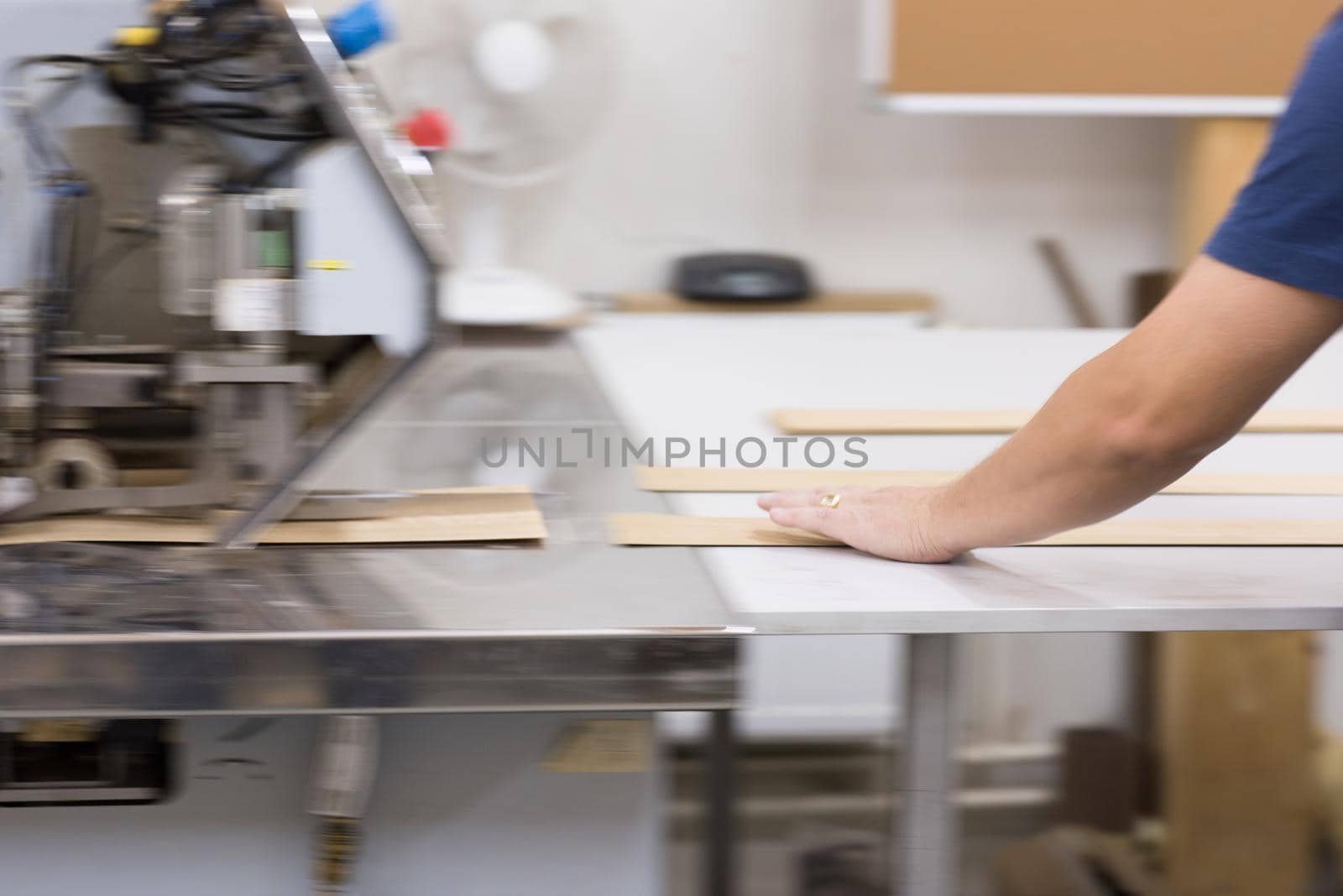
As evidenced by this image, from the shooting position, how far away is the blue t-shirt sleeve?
71cm

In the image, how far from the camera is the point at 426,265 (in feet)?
2.94

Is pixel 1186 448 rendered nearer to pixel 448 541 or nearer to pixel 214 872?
pixel 448 541

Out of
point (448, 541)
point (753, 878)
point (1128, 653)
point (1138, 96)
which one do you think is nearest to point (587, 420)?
point (448, 541)

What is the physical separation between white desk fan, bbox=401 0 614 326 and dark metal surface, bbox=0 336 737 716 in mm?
1121

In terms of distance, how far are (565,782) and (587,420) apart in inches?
22.5

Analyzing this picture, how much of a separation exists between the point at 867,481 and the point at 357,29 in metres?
0.57

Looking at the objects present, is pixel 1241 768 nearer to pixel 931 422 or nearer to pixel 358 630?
pixel 931 422

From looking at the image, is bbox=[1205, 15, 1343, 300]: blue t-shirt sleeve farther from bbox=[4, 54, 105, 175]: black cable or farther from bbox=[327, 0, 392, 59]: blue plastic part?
bbox=[4, 54, 105, 175]: black cable

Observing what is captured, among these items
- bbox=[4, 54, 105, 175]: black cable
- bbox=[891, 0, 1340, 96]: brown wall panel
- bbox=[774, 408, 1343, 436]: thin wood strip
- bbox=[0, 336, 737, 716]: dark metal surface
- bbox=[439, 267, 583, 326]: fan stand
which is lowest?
bbox=[0, 336, 737, 716]: dark metal surface

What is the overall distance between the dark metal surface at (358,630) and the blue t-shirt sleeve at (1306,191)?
1.26 ft

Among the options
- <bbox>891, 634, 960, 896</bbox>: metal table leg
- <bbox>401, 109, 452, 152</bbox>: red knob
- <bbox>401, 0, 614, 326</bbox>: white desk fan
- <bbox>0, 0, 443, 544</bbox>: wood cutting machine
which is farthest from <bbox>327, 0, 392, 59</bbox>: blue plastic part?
<bbox>401, 0, 614, 326</bbox>: white desk fan

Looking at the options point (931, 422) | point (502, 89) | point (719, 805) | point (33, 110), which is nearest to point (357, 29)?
point (33, 110)

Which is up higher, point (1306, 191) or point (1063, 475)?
point (1306, 191)

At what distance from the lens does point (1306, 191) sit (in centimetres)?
72
